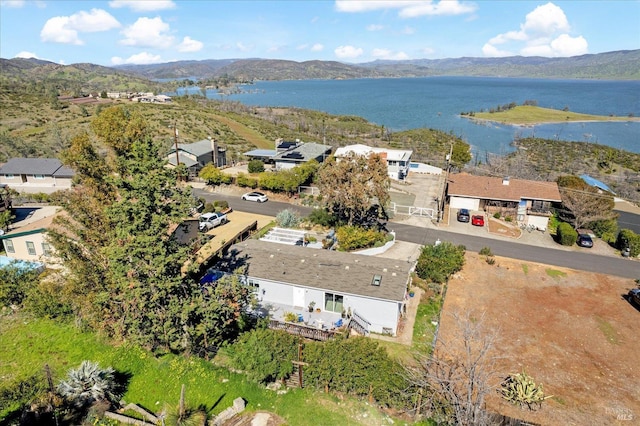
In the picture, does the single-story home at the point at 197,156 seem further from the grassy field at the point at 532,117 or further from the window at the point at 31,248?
the grassy field at the point at 532,117

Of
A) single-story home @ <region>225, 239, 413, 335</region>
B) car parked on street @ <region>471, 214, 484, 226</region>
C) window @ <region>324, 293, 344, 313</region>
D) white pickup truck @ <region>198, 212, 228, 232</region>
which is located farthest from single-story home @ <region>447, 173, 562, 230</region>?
white pickup truck @ <region>198, 212, 228, 232</region>

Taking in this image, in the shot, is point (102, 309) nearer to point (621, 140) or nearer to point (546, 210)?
point (546, 210)

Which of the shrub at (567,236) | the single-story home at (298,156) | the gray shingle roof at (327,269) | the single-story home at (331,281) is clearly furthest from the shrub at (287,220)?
the shrub at (567,236)

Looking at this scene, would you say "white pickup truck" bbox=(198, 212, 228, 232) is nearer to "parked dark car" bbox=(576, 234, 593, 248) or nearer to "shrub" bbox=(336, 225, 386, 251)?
"shrub" bbox=(336, 225, 386, 251)

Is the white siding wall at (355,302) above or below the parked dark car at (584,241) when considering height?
above

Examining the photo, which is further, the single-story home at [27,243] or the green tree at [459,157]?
the green tree at [459,157]

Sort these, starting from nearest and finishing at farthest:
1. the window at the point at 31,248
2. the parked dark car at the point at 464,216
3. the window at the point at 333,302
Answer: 1. the window at the point at 333,302
2. the window at the point at 31,248
3. the parked dark car at the point at 464,216
